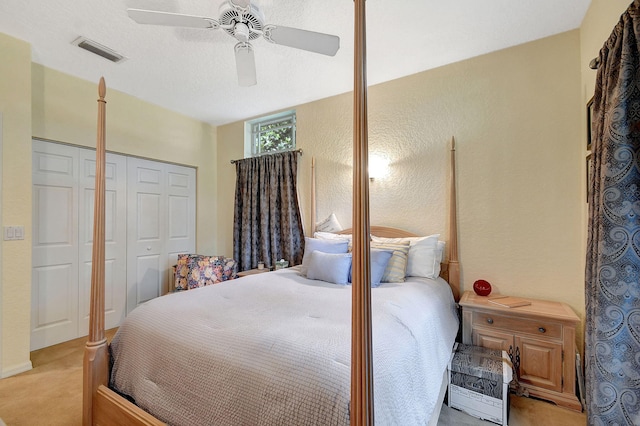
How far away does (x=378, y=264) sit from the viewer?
2115 millimetres

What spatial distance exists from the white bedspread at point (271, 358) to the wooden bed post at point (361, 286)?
13 centimetres

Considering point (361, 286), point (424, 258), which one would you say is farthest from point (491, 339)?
point (361, 286)

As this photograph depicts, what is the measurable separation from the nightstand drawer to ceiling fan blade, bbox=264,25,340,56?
Result: 2.15 m

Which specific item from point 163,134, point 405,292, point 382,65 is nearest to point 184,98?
point 163,134

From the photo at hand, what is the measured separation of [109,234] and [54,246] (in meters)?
0.47

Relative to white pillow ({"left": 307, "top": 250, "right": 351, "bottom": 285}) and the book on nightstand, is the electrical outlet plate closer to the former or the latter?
white pillow ({"left": 307, "top": 250, "right": 351, "bottom": 285})

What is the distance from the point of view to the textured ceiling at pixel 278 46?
1.92 m

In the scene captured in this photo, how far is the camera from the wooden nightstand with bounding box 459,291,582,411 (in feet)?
6.07

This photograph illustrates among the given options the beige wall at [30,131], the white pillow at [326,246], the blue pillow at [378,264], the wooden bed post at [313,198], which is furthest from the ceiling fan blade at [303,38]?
the beige wall at [30,131]

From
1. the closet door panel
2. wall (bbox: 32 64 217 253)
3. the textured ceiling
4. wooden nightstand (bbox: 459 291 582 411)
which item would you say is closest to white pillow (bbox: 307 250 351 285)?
wooden nightstand (bbox: 459 291 582 411)

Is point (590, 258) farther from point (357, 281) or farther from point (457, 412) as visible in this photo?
point (357, 281)

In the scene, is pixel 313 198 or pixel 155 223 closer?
pixel 313 198

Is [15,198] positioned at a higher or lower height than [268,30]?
lower

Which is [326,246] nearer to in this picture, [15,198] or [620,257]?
[620,257]
